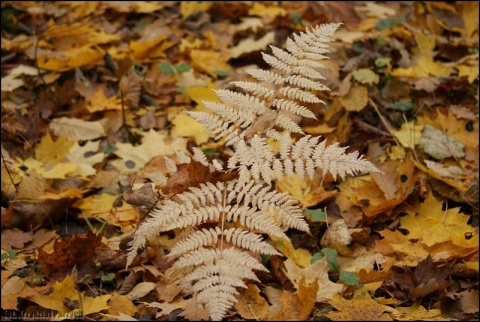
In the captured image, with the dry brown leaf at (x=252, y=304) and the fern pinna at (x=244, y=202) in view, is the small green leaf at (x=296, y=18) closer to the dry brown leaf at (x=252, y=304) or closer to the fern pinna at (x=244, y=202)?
the fern pinna at (x=244, y=202)

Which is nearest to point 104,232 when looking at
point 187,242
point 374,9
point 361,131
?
point 187,242

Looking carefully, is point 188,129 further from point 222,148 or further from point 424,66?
point 424,66

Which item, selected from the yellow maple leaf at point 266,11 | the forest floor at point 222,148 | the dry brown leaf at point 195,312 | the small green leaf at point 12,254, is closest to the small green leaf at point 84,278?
the forest floor at point 222,148

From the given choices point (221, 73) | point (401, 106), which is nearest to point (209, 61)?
point (221, 73)

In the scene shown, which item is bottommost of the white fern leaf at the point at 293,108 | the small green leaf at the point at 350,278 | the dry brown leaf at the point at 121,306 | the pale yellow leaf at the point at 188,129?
the small green leaf at the point at 350,278

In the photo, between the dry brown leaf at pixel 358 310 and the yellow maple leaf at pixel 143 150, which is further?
the yellow maple leaf at pixel 143 150

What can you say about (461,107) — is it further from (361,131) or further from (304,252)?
(304,252)

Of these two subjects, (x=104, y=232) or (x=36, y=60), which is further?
(x=36, y=60)
